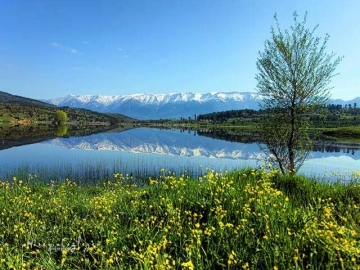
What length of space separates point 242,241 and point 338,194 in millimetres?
6265

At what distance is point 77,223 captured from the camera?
8.36m

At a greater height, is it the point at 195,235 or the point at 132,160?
the point at 195,235

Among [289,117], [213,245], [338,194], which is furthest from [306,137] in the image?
[213,245]

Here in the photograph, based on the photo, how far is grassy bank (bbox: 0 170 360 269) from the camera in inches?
219

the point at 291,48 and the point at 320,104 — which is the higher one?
the point at 291,48

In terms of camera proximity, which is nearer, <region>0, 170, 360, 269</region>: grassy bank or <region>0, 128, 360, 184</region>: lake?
<region>0, 170, 360, 269</region>: grassy bank

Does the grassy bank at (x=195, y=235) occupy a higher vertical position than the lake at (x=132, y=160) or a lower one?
higher

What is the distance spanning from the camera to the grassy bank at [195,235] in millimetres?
5555

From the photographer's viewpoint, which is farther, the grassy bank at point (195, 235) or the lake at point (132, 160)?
the lake at point (132, 160)

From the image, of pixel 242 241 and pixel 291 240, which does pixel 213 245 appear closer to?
pixel 242 241

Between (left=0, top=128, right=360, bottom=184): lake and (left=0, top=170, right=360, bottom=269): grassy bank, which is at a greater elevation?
(left=0, top=170, right=360, bottom=269): grassy bank

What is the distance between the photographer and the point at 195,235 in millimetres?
6168

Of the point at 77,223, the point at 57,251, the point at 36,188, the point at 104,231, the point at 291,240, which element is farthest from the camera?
the point at 36,188

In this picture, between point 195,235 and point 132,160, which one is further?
point 132,160
